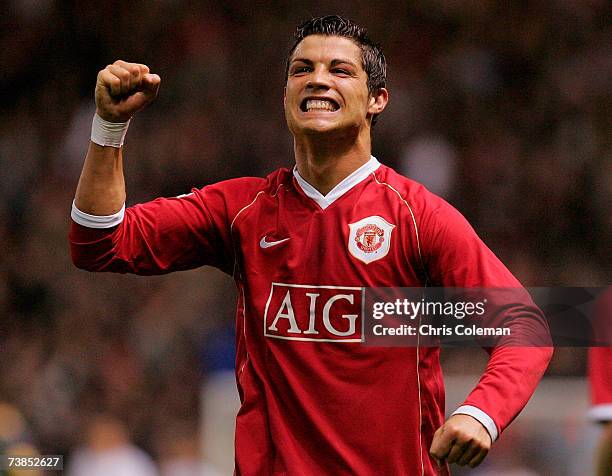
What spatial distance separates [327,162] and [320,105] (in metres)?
0.17

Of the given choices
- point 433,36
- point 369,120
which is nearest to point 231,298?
point 433,36

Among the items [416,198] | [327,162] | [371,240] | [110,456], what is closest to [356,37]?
[327,162]

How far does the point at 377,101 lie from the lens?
3.53m

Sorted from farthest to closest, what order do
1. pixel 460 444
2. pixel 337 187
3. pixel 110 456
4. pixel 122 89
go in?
pixel 110 456 < pixel 337 187 < pixel 122 89 < pixel 460 444

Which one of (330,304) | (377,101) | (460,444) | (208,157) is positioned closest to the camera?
(460,444)

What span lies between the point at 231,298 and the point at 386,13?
2516mm

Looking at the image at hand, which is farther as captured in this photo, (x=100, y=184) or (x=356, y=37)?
(x=356, y=37)

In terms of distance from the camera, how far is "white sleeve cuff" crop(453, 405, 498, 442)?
2.93 m

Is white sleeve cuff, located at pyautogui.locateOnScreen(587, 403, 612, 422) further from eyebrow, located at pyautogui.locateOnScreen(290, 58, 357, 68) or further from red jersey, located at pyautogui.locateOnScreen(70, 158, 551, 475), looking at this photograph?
eyebrow, located at pyautogui.locateOnScreen(290, 58, 357, 68)

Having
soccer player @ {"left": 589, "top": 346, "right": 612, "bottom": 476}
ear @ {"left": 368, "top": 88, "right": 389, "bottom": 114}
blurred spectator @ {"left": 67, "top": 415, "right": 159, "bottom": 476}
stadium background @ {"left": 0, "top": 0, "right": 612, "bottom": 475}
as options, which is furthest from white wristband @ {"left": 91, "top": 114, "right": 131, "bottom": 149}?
blurred spectator @ {"left": 67, "top": 415, "right": 159, "bottom": 476}

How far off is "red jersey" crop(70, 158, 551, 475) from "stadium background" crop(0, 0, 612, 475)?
2083 millimetres

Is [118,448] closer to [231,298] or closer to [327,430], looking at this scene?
[231,298]

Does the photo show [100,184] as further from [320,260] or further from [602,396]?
[602,396]

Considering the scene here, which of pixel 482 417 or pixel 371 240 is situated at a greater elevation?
pixel 371 240
